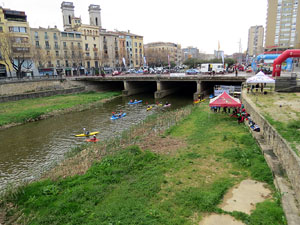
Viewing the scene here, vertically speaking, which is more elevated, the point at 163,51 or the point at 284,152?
the point at 163,51

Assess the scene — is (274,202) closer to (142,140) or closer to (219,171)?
(219,171)

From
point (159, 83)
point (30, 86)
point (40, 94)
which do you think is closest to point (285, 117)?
point (159, 83)

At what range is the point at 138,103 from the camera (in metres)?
41.8

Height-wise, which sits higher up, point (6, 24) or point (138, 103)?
point (6, 24)

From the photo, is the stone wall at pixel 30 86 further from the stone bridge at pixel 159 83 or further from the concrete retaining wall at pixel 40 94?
the stone bridge at pixel 159 83

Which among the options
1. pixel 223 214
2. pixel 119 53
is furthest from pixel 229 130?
pixel 119 53

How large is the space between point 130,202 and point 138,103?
109 ft

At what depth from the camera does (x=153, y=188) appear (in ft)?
33.0

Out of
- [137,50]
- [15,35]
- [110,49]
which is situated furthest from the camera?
[137,50]

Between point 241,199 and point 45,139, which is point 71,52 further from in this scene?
point 241,199

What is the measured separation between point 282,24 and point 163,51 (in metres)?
66.8

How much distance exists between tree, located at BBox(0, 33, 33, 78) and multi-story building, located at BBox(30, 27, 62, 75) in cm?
722

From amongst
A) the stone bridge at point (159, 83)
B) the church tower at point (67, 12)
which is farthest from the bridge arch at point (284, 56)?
the church tower at point (67, 12)

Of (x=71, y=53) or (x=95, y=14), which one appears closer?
(x=71, y=53)
